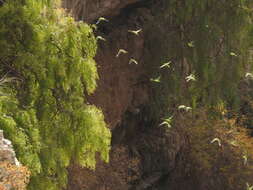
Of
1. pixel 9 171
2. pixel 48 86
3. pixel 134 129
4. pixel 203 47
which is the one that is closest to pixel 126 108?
pixel 134 129

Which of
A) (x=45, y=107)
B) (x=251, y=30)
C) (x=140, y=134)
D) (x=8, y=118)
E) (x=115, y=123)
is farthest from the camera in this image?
(x=140, y=134)

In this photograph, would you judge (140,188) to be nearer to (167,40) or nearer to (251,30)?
(167,40)

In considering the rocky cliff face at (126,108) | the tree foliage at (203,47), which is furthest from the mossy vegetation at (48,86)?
the tree foliage at (203,47)

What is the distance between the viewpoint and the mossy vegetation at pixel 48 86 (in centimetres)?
786

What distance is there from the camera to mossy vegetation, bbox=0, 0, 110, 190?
786cm

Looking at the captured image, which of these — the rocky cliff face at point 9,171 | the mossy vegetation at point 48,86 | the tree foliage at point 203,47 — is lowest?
the rocky cliff face at point 9,171

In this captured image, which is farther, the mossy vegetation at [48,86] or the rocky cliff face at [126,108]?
the rocky cliff face at [126,108]

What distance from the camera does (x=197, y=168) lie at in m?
17.3

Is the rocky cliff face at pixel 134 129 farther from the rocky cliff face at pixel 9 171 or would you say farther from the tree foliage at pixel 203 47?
the rocky cliff face at pixel 9 171

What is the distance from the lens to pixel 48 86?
26.8ft

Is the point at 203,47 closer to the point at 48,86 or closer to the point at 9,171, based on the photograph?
the point at 48,86

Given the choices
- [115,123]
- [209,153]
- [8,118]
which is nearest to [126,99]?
[115,123]

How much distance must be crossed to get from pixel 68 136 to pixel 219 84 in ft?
23.9

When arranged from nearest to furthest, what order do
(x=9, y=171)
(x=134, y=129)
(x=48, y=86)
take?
(x=9, y=171) < (x=48, y=86) < (x=134, y=129)
